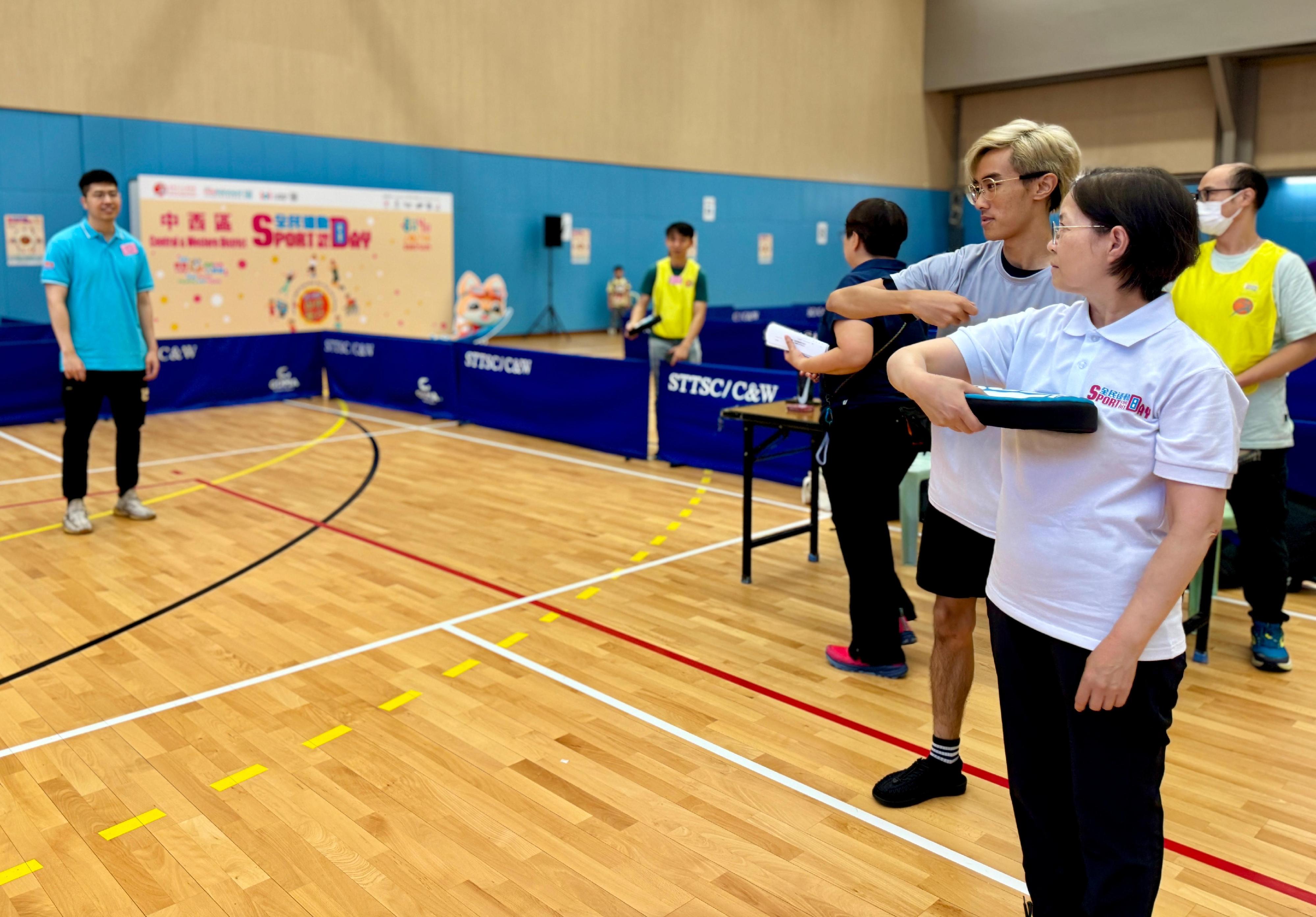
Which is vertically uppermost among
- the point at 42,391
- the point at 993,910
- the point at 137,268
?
the point at 137,268

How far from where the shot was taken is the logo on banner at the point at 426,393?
33.6 ft

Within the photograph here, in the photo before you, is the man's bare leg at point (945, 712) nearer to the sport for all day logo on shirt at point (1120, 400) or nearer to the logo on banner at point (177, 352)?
the sport for all day logo on shirt at point (1120, 400)

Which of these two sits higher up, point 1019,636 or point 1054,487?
point 1054,487

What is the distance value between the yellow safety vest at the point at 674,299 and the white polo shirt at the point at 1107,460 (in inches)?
265

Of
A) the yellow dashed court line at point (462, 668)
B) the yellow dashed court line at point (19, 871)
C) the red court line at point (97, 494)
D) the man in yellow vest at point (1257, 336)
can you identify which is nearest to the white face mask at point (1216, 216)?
the man in yellow vest at point (1257, 336)

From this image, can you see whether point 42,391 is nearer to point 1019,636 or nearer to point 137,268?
point 137,268

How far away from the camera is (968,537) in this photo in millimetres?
2695

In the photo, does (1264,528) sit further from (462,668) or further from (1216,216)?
(462,668)

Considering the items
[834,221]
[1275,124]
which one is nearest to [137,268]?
[834,221]

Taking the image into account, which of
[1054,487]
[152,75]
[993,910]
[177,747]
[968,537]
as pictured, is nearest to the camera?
[1054,487]

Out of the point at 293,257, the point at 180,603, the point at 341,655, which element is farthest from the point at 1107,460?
the point at 293,257

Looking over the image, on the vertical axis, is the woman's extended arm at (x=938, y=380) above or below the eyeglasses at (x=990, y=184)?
below

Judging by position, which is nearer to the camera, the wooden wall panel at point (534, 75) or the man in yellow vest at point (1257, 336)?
the man in yellow vest at point (1257, 336)

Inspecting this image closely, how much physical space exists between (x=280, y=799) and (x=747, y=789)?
138cm
